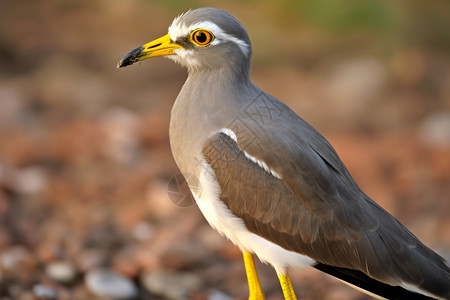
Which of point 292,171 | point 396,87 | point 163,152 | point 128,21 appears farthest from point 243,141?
point 128,21

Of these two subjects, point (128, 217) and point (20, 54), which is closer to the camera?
point (128, 217)

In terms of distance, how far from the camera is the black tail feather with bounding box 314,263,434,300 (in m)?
3.91

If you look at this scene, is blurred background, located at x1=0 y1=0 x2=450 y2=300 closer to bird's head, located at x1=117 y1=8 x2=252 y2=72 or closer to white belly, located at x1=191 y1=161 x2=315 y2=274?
white belly, located at x1=191 y1=161 x2=315 y2=274

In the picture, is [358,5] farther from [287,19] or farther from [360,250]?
[360,250]

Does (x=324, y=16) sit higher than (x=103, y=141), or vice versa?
(x=324, y=16)

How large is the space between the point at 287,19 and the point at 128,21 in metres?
3.17

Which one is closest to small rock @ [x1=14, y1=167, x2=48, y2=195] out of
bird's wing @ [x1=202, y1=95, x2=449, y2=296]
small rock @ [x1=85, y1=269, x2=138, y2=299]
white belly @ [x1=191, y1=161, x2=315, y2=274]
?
small rock @ [x1=85, y1=269, x2=138, y2=299]

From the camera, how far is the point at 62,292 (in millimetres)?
4891

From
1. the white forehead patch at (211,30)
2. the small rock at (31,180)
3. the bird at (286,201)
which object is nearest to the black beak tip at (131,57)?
the white forehead patch at (211,30)

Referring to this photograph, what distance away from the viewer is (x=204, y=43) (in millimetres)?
4180

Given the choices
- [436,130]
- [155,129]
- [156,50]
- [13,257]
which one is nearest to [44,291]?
[13,257]

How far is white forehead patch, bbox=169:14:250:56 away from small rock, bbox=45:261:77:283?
7.58 feet

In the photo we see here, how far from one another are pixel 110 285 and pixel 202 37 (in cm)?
223

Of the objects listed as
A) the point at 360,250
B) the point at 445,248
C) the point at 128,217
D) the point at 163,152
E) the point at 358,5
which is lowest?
the point at 360,250
